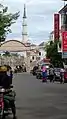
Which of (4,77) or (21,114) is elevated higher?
(4,77)

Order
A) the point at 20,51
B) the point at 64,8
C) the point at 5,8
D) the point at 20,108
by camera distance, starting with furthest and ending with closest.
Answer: the point at 20,51 → the point at 64,8 → the point at 5,8 → the point at 20,108

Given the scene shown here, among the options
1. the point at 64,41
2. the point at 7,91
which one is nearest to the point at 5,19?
the point at 7,91

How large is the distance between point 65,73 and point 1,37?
2200 centimetres

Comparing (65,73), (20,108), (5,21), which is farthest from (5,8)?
(65,73)

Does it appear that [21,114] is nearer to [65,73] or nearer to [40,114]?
[40,114]

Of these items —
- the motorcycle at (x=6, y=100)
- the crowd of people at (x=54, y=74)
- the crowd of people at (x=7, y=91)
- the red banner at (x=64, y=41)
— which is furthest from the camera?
the red banner at (x=64, y=41)

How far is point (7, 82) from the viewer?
1567cm

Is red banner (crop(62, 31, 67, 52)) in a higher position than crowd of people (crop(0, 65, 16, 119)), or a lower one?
lower

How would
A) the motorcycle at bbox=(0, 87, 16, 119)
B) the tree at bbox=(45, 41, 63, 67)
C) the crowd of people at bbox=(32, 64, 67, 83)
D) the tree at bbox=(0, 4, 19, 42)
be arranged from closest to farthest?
the motorcycle at bbox=(0, 87, 16, 119) < the tree at bbox=(0, 4, 19, 42) < the crowd of people at bbox=(32, 64, 67, 83) < the tree at bbox=(45, 41, 63, 67)

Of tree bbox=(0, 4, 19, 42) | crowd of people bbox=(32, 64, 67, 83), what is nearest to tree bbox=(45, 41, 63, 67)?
crowd of people bbox=(32, 64, 67, 83)

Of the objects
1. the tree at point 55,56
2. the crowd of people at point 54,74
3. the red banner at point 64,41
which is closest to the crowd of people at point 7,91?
the crowd of people at point 54,74

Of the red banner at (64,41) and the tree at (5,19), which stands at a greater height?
the tree at (5,19)

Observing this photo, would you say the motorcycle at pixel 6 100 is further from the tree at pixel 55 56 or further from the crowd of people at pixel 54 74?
the tree at pixel 55 56

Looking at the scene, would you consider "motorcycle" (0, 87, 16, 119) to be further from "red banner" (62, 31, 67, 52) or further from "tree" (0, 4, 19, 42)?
"red banner" (62, 31, 67, 52)
